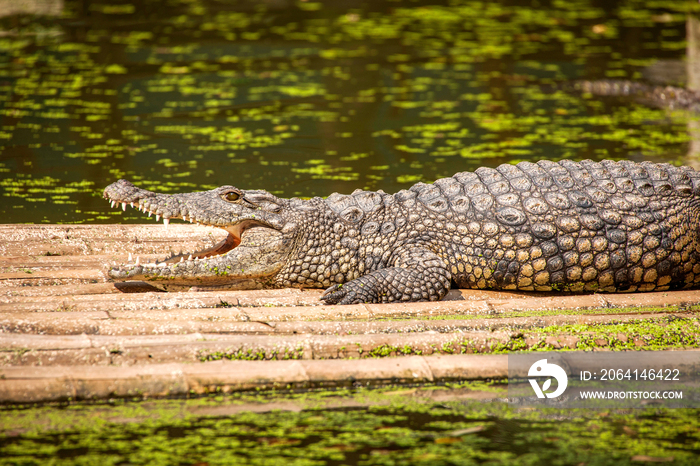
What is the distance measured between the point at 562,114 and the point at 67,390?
8.58m

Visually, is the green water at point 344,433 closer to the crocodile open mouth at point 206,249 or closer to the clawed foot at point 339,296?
the clawed foot at point 339,296

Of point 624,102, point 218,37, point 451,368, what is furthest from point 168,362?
point 218,37

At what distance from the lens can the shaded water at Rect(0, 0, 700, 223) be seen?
26.8 ft

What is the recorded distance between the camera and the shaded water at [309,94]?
8172mm

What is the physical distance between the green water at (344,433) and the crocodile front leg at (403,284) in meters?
0.96

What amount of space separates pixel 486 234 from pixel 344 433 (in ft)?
6.98

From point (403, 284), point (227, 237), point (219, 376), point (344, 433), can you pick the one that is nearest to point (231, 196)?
point (227, 237)

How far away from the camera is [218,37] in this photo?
14.3m

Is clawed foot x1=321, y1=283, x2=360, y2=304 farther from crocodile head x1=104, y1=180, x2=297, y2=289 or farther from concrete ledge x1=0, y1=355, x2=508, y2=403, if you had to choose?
concrete ledge x1=0, y1=355, x2=508, y2=403

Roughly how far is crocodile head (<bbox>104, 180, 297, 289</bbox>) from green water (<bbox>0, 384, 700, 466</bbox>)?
1.34 metres

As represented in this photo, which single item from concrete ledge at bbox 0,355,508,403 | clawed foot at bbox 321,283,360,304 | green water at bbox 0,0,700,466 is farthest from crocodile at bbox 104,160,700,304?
green water at bbox 0,0,700,466

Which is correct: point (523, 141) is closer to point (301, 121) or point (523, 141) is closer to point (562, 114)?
point (562, 114)

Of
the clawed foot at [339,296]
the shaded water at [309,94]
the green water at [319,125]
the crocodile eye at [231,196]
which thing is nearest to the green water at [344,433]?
the green water at [319,125]

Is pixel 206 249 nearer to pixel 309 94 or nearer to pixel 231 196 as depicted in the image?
pixel 231 196
